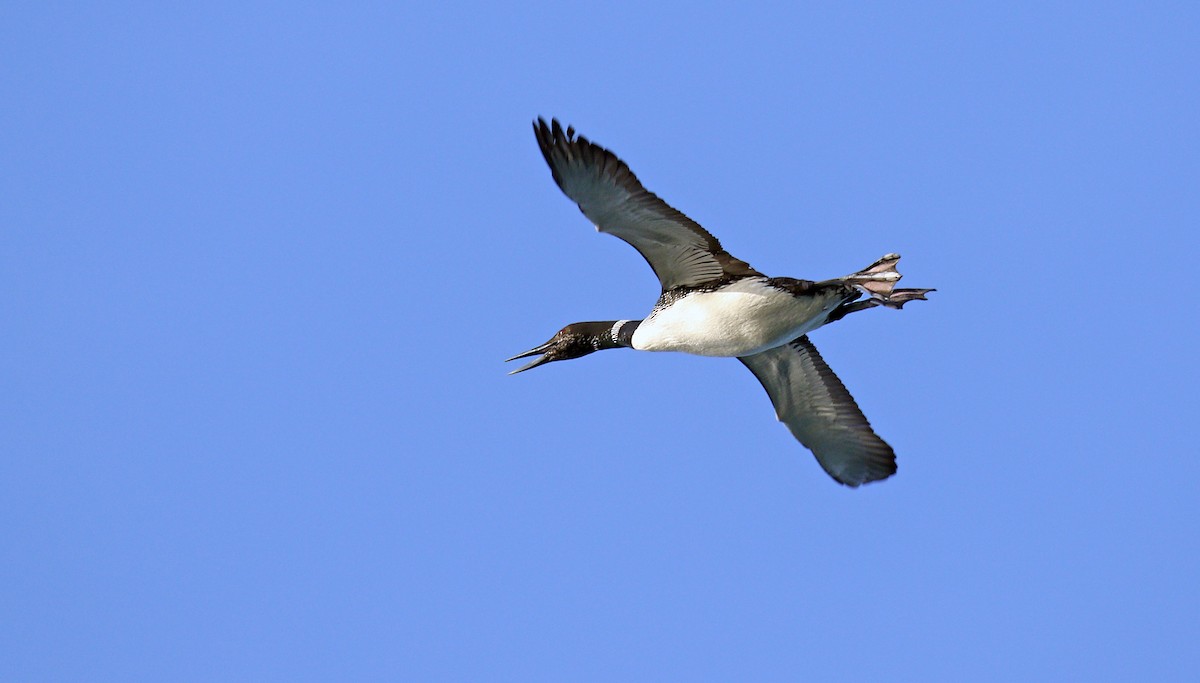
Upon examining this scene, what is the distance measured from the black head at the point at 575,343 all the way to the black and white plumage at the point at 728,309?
0.04 feet

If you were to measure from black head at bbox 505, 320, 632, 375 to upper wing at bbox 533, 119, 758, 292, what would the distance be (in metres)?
1.24

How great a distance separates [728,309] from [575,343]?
237 centimetres

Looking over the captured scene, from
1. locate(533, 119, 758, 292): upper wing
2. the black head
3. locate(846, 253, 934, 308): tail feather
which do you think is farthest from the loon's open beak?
locate(846, 253, 934, 308): tail feather

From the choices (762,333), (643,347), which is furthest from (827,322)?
(643,347)

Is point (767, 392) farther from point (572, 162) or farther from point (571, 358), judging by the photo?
point (572, 162)

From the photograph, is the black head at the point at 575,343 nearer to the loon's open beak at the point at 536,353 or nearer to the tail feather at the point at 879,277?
the loon's open beak at the point at 536,353

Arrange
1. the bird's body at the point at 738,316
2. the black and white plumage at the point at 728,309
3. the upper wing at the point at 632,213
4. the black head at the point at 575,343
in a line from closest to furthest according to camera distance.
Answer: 1. the upper wing at the point at 632,213
2. the black and white plumage at the point at 728,309
3. the bird's body at the point at 738,316
4. the black head at the point at 575,343

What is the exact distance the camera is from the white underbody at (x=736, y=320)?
47.0 feet

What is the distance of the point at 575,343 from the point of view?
16141 millimetres

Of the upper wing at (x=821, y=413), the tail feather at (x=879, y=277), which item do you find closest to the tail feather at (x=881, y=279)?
the tail feather at (x=879, y=277)

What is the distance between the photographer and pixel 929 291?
47.1 feet

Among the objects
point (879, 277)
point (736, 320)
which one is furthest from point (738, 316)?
point (879, 277)

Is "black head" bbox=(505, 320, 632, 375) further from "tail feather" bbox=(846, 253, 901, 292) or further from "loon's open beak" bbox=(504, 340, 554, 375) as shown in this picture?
"tail feather" bbox=(846, 253, 901, 292)

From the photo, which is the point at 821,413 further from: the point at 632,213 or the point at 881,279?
the point at 632,213
